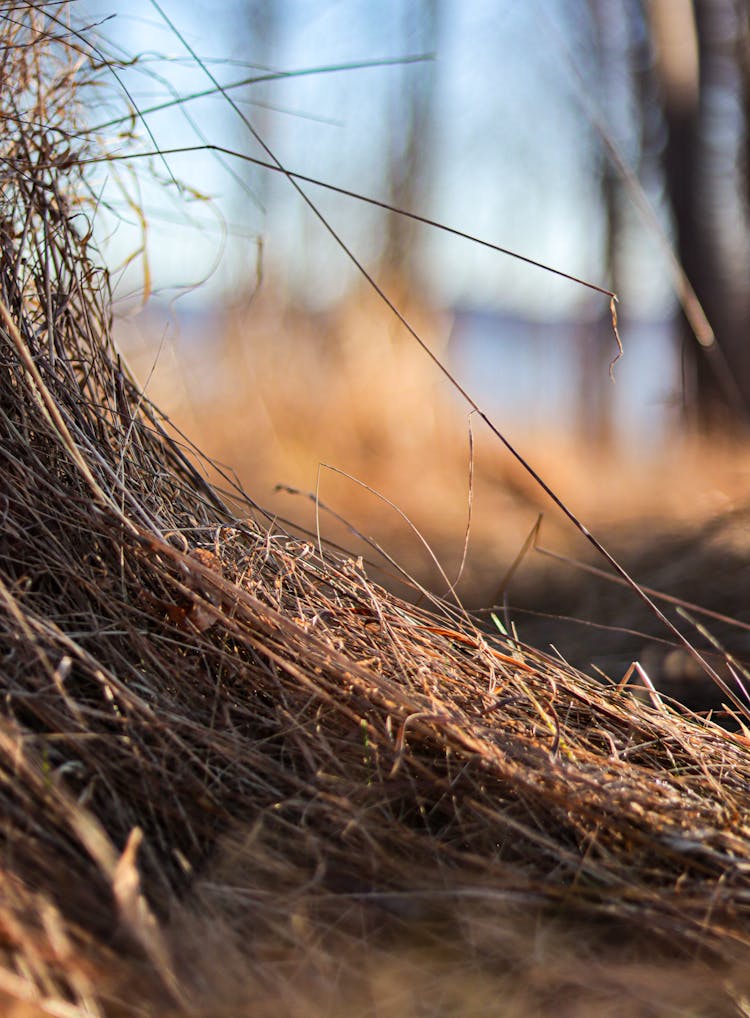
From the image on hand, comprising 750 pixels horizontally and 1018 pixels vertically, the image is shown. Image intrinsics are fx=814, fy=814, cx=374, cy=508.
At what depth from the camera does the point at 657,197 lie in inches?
191

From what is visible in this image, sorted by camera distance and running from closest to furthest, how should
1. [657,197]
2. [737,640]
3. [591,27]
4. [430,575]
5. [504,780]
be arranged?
[504,780], [737,640], [430,575], [657,197], [591,27]

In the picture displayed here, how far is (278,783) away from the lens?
0.99 metres

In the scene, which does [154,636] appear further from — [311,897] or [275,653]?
[311,897]

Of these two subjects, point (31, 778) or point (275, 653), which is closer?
point (31, 778)

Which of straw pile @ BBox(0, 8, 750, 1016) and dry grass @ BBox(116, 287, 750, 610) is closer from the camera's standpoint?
straw pile @ BBox(0, 8, 750, 1016)

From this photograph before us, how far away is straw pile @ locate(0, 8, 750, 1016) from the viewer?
2.52 ft

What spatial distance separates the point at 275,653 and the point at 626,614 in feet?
5.50

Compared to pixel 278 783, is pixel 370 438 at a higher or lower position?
lower

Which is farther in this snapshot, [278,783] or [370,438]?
[370,438]

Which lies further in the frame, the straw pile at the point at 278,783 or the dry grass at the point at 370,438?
the dry grass at the point at 370,438

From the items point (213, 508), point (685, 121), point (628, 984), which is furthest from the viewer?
point (685, 121)

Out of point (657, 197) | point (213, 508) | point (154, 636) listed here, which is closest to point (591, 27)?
point (657, 197)

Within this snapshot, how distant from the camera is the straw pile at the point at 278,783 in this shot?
2.52ft

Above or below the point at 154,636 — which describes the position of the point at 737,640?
below
